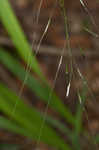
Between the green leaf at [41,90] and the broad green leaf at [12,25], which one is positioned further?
the green leaf at [41,90]

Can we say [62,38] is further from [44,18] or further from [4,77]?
[4,77]

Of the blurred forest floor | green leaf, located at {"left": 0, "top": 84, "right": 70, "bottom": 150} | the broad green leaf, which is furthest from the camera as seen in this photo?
the blurred forest floor

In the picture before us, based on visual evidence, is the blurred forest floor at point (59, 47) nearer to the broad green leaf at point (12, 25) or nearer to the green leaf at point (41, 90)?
the green leaf at point (41, 90)

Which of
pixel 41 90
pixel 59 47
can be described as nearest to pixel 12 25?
pixel 41 90

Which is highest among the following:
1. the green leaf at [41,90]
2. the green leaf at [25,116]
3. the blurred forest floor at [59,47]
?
the blurred forest floor at [59,47]

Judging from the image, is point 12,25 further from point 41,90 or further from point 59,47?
point 59,47

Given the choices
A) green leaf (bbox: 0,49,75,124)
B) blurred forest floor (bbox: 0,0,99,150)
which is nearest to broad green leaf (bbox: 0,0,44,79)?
green leaf (bbox: 0,49,75,124)

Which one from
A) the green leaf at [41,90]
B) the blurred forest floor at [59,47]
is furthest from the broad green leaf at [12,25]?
the blurred forest floor at [59,47]

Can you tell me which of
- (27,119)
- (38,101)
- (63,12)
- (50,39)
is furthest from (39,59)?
(63,12)

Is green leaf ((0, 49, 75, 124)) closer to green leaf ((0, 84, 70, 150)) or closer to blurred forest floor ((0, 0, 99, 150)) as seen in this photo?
green leaf ((0, 84, 70, 150))

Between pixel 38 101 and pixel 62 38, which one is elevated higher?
pixel 62 38

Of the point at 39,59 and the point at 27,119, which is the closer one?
the point at 27,119
